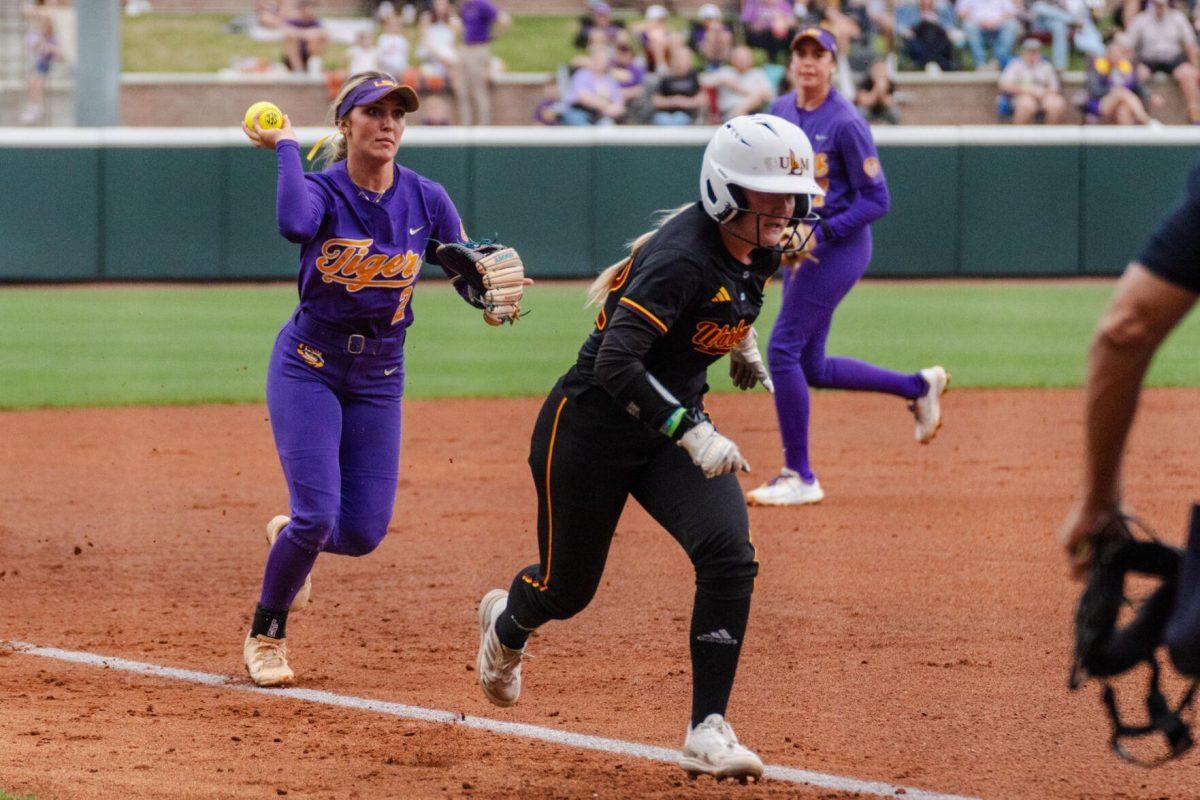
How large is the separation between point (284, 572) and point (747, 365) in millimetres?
1664

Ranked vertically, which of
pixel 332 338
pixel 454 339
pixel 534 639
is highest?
pixel 332 338

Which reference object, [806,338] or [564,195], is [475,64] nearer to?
[564,195]

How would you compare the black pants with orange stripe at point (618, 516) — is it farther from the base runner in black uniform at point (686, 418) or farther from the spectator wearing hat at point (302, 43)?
the spectator wearing hat at point (302, 43)

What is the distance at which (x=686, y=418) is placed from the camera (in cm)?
418

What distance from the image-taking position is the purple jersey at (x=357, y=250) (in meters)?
5.34

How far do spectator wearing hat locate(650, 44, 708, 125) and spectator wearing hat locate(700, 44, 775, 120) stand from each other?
0.77ft

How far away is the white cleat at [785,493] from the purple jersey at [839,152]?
1.33 meters

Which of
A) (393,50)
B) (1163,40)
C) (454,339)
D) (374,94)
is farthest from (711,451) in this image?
(1163,40)

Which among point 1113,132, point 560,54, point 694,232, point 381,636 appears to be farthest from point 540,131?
point 694,232

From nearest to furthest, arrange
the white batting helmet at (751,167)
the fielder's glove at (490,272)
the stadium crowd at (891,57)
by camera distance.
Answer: the white batting helmet at (751,167) < the fielder's glove at (490,272) < the stadium crowd at (891,57)

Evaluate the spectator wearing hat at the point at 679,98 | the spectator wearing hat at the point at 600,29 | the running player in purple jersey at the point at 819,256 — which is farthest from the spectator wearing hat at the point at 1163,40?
the running player in purple jersey at the point at 819,256

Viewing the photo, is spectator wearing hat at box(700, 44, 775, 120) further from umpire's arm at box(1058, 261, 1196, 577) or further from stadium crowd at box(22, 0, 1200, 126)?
umpire's arm at box(1058, 261, 1196, 577)

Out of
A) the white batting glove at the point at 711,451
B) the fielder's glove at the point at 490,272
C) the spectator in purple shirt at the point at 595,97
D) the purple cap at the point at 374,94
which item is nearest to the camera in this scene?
the white batting glove at the point at 711,451

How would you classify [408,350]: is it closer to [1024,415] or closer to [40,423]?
[40,423]
